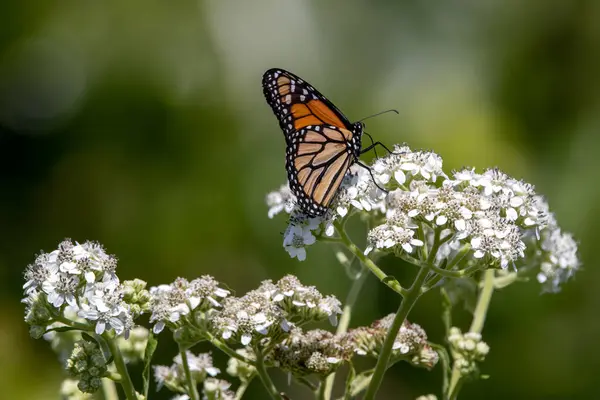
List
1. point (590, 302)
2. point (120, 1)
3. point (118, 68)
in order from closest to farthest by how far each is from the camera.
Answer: point (590, 302), point (118, 68), point (120, 1)

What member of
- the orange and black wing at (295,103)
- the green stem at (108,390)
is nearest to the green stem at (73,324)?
the green stem at (108,390)

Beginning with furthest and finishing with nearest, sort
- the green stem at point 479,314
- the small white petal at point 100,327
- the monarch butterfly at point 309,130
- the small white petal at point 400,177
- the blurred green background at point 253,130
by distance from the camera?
the blurred green background at point 253,130, the monarch butterfly at point 309,130, the small white petal at point 400,177, the green stem at point 479,314, the small white petal at point 100,327

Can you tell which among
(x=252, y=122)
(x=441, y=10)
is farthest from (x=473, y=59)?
(x=252, y=122)

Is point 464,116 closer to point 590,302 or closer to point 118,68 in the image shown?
point 590,302

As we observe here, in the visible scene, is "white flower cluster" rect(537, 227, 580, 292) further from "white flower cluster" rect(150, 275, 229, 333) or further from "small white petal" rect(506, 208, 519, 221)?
"white flower cluster" rect(150, 275, 229, 333)

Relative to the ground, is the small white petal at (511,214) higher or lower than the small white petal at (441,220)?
higher

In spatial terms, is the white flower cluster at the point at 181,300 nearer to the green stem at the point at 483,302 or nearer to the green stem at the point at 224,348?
the green stem at the point at 224,348

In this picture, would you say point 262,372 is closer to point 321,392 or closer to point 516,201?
point 321,392

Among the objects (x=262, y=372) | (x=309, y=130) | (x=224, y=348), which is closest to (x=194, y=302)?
(x=224, y=348)
